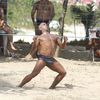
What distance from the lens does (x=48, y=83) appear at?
1007 centimetres

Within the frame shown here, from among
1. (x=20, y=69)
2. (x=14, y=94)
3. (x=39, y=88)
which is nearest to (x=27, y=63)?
(x=20, y=69)

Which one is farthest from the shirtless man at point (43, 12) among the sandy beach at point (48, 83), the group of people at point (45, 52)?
the group of people at point (45, 52)

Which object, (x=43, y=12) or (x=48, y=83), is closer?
(x=48, y=83)

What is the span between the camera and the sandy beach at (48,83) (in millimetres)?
8406

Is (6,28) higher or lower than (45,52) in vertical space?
higher

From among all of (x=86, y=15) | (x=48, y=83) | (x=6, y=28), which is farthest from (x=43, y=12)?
(x=86, y=15)

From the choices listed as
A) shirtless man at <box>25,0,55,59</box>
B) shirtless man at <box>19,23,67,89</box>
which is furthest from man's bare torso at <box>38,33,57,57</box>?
shirtless man at <box>25,0,55,59</box>

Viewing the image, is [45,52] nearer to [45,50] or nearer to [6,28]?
[45,50]

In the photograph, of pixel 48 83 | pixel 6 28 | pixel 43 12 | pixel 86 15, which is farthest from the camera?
pixel 86 15

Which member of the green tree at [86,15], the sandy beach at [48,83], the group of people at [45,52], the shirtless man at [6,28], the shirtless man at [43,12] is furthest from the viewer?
the green tree at [86,15]

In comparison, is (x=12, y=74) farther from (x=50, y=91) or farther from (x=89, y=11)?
(x=89, y=11)

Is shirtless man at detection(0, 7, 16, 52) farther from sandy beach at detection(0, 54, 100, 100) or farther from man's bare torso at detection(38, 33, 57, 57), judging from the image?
man's bare torso at detection(38, 33, 57, 57)

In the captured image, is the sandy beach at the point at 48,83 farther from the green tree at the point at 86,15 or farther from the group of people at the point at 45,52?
the green tree at the point at 86,15

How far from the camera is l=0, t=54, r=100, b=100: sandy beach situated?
8406mm
